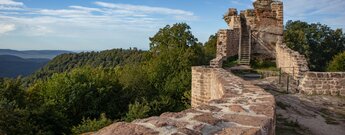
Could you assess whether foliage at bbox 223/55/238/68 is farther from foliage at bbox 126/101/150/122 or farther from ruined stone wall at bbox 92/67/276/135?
ruined stone wall at bbox 92/67/276/135

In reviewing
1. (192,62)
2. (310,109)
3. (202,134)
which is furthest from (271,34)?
(202,134)

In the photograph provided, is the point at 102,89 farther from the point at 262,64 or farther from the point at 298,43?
the point at 298,43

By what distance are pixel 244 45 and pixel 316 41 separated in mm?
29037

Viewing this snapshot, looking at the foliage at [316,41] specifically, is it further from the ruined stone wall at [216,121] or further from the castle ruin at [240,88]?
the ruined stone wall at [216,121]

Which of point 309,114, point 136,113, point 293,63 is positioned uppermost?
point 293,63

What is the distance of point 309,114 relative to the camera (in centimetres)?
926

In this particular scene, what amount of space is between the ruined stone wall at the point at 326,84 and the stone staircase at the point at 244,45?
25.2 feet

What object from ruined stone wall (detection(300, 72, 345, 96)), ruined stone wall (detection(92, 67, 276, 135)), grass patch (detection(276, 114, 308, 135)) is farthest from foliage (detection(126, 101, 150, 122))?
ruined stone wall (detection(92, 67, 276, 135))

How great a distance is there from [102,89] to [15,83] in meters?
4.56

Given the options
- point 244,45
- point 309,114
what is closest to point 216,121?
point 309,114

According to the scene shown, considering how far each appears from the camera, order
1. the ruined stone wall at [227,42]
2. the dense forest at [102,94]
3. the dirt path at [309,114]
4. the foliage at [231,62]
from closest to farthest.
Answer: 1. the dirt path at [309,114]
2. the dense forest at [102,94]
3. the foliage at [231,62]
4. the ruined stone wall at [227,42]

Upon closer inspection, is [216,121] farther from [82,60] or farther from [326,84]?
[82,60]

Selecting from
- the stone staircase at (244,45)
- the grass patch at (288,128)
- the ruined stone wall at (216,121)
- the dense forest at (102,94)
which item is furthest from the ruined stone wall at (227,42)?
the ruined stone wall at (216,121)

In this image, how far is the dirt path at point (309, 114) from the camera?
773 cm
